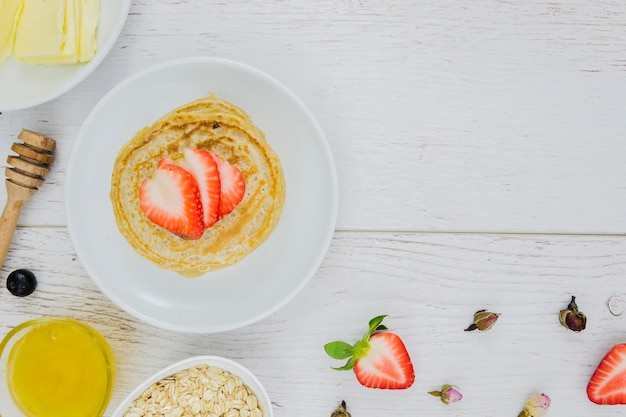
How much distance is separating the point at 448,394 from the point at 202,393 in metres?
0.41


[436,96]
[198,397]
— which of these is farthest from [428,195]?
[198,397]

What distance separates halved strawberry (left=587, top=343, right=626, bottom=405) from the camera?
1.13 meters

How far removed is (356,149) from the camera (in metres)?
1.11

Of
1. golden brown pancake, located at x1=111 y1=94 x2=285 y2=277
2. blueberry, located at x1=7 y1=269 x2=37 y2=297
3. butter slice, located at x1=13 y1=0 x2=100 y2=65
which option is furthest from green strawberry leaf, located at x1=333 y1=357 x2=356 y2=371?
butter slice, located at x1=13 y1=0 x2=100 y2=65

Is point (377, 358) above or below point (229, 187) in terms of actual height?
below

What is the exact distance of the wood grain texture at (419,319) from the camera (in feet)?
3.64

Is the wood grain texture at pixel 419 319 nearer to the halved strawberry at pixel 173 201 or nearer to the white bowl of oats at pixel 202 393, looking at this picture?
the white bowl of oats at pixel 202 393

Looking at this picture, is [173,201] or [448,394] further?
[448,394]

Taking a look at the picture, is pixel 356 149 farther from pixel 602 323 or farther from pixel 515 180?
pixel 602 323

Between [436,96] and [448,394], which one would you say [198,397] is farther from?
[436,96]

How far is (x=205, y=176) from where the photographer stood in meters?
1.02

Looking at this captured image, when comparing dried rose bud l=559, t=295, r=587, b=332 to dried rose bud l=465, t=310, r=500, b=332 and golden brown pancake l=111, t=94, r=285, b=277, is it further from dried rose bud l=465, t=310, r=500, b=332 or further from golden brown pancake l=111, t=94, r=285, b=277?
golden brown pancake l=111, t=94, r=285, b=277

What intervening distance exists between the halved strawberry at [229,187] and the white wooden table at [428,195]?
172 mm

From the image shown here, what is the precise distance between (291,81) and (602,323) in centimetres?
68
